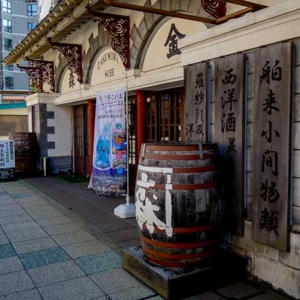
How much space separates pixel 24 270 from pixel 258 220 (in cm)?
223

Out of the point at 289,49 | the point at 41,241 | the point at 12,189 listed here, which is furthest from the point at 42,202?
the point at 289,49

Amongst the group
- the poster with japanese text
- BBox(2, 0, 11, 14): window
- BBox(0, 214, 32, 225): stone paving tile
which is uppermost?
BBox(2, 0, 11, 14): window

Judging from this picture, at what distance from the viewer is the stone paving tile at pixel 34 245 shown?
157 inches

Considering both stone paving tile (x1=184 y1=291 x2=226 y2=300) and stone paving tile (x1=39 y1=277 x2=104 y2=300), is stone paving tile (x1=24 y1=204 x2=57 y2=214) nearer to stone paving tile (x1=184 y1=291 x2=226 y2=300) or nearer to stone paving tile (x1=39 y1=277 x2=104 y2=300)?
stone paving tile (x1=39 y1=277 x2=104 y2=300)

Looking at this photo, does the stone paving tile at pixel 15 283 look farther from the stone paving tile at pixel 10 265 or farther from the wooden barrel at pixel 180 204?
the wooden barrel at pixel 180 204

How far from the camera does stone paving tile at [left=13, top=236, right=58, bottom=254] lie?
13.1 ft

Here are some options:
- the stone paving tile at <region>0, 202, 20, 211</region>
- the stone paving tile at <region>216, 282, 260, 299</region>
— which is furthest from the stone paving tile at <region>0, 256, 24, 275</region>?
the stone paving tile at <region>0, 202, 20, 211</region>

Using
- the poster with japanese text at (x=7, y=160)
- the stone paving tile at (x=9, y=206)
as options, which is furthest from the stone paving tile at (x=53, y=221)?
the poster with japanese text at (x=7, y=160)

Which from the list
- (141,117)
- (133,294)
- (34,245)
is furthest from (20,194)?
(133,294)

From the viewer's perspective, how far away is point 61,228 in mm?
4781

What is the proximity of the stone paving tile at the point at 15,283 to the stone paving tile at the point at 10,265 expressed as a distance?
10 cm

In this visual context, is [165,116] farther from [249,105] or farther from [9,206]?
[9,206]

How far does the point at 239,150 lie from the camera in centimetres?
308

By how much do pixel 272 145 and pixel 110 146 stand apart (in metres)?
3.64
